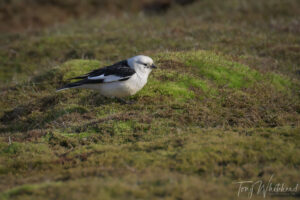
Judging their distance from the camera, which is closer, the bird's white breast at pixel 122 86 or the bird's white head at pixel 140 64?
the bird's white breast at pixel 122 86

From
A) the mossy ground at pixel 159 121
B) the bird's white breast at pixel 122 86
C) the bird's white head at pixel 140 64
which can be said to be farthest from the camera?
the bird's white head at pixel 140 64

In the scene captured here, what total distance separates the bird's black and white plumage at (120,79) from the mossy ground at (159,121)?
52cm

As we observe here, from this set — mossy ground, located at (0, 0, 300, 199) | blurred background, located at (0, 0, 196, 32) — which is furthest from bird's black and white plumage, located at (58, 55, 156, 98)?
blurred background, located at (0, 0, 196, 32)

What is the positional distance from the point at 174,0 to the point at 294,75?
16.0m

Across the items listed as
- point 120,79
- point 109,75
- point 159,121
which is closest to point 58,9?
point 109,75

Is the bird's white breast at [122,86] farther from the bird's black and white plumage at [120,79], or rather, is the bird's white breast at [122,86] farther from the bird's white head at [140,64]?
the bird's white head at [140,64]

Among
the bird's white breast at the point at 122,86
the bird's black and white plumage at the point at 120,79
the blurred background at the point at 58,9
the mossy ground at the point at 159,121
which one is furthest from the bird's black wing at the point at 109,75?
the blurred background at the point at 58,9

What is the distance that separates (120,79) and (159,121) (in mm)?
1575

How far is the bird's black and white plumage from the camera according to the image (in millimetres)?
9516

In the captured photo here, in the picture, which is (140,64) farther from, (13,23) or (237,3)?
(13,23)

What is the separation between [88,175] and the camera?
6410 mm

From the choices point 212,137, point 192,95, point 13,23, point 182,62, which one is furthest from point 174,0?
point 212,137

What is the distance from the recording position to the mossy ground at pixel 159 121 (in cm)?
615

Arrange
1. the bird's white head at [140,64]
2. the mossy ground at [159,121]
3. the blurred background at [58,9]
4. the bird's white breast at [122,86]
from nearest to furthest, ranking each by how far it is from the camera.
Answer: the mossy ground at [159,121] < the bird's white breast at [122,86] < the bird's white head at [140,64] < the blurred background at [58,9]
